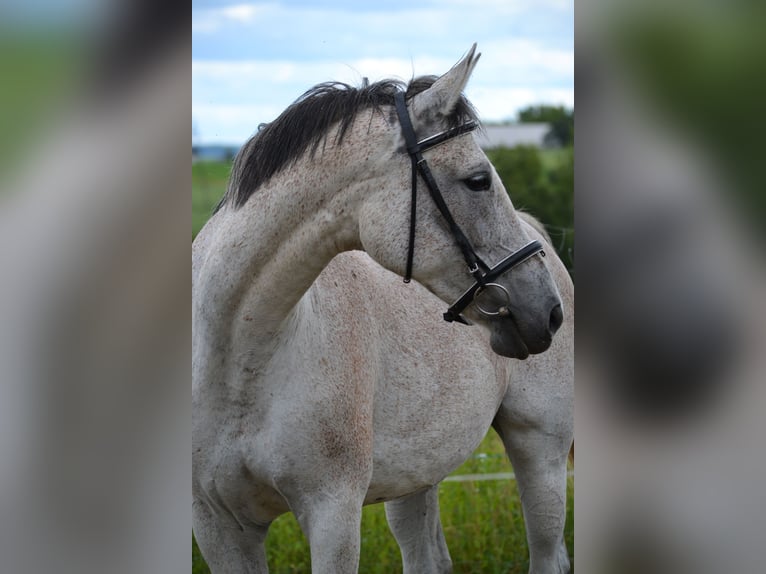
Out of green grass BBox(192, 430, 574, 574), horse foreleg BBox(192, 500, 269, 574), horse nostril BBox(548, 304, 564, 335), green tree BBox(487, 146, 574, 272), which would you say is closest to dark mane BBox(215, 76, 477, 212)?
horse nostril BBox(548, 304, 564, 335)

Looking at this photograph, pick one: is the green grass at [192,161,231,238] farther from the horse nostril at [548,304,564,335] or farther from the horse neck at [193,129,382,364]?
the horse nostril at [548,304,564,335]

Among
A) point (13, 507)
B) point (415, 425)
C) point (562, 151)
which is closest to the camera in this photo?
point (13, 507)

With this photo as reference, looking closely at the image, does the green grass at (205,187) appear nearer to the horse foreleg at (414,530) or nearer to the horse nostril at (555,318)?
the horse foreleg at (414,530)

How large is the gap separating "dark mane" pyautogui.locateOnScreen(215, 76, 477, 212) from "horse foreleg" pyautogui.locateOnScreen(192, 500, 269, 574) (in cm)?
87

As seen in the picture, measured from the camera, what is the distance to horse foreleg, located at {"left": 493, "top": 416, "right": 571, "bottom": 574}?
2873 mm

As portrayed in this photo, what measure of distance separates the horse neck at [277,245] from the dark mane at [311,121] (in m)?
0.03

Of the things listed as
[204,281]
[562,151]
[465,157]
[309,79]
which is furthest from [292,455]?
[562,151]

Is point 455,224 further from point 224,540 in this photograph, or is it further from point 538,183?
point 538,183

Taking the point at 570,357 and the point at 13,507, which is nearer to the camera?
the point at 13,507

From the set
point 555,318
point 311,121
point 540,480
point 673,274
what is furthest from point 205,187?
point 673,274

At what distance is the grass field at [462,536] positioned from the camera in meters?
3.58

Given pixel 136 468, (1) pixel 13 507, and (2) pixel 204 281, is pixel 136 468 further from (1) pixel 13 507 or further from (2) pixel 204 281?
(2) pixel 204 281

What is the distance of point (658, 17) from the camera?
62cm

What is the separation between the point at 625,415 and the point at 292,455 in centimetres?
132
